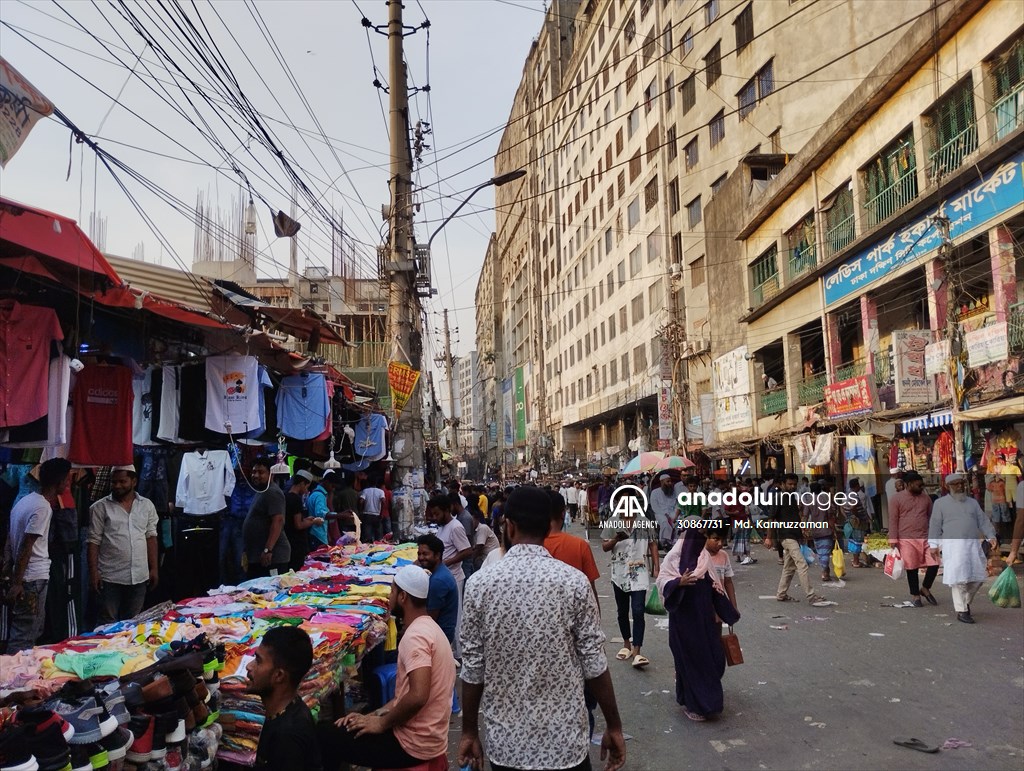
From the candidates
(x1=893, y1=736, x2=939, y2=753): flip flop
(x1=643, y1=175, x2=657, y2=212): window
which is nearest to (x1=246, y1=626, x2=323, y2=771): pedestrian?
(x1=893, y1=736, x2=939, y2=753): flip flop

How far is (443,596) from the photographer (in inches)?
228

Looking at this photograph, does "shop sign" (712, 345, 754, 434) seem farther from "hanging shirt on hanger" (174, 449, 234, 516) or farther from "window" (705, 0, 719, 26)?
"hanging shirt on hanger" (174, 449, 234, 516)

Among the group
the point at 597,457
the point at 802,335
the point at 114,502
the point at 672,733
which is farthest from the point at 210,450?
the point at 597,457

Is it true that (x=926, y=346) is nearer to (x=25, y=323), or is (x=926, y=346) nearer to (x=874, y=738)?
(x=874, y=738)

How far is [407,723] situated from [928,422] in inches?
612

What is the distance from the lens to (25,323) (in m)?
5.26

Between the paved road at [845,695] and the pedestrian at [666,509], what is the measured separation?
3.66m

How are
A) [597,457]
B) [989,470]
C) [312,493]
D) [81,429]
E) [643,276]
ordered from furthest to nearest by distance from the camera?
[597,457], [643,276], [989,470], [312,493], [81,429]

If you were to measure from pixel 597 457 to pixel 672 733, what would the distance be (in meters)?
47.0

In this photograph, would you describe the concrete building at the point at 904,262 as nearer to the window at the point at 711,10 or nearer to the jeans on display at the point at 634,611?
the jeans on display at the point at 634,611

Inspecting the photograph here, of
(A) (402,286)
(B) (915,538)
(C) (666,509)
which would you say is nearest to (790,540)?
(B) (915,538)

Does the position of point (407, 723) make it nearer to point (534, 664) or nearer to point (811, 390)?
point (534, 664)

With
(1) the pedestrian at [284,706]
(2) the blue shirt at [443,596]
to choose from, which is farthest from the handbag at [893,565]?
(1) the pedestrian at [284,706]

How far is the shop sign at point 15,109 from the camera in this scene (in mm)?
3816
